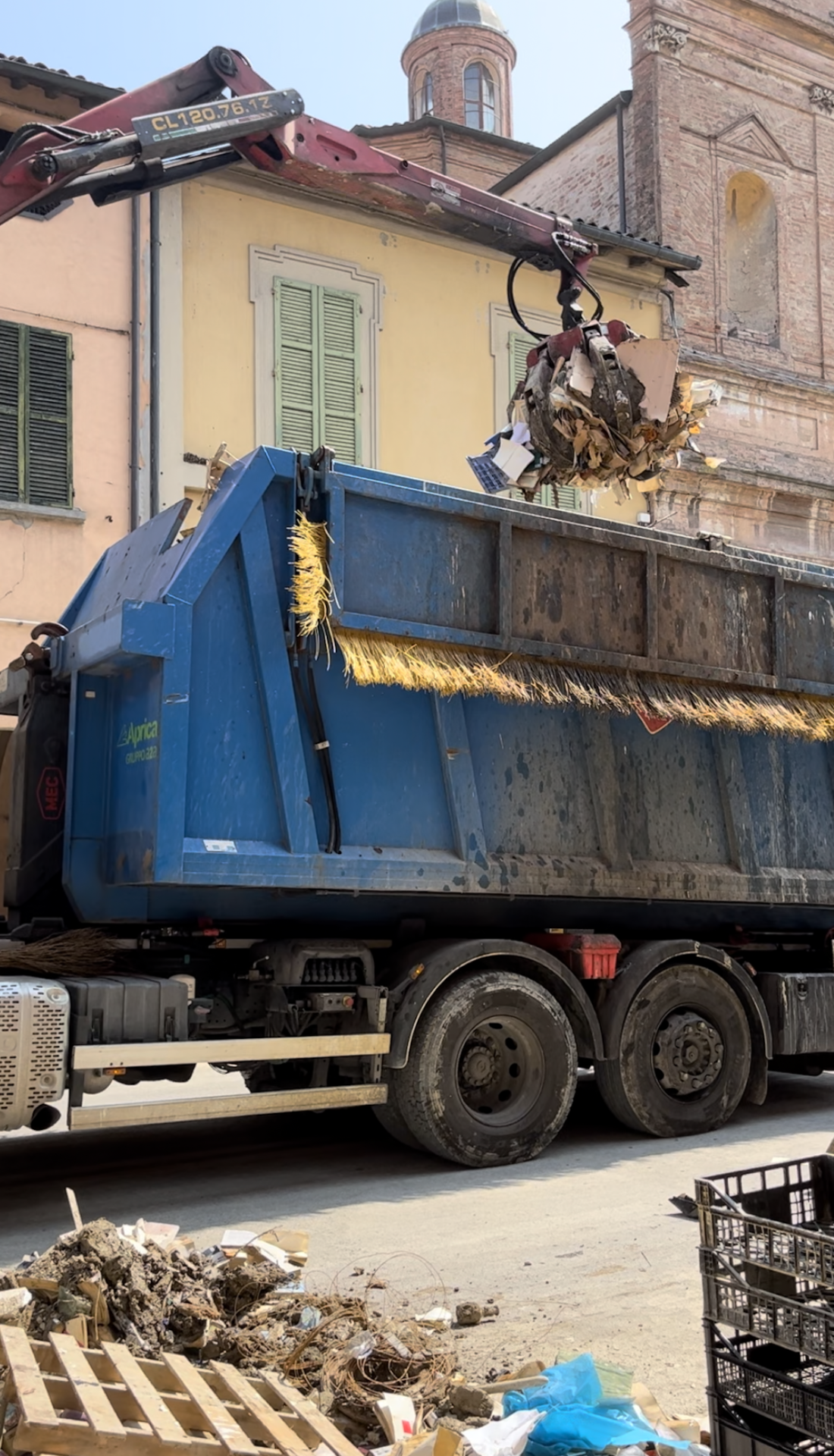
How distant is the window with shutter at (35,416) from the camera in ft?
40.6

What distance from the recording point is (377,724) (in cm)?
654

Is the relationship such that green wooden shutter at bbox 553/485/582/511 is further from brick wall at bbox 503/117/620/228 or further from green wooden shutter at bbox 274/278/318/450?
brick wall at bbox 503/117/620/228

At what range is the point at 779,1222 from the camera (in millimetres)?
3027

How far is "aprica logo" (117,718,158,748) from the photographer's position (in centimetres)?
596

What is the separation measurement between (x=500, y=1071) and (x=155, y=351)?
8.84 meters

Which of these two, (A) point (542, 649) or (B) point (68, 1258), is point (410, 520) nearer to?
(A) point (542, 649)

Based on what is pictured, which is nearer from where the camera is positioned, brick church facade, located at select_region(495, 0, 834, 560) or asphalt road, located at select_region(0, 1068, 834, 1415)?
asphalt road, located at select_region(0, 1068, 834, 1415)

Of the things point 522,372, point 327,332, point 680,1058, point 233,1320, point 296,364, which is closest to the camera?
point 233,1320

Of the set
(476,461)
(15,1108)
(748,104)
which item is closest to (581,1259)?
(15,1108)

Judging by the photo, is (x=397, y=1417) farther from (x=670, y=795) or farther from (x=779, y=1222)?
(x=670, y=795)

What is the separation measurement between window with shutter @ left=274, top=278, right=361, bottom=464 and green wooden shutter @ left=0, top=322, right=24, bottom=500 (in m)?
2.65

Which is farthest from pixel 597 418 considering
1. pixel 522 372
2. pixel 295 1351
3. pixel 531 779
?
pixel 522 372

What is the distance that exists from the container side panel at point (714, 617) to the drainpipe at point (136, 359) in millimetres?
6878

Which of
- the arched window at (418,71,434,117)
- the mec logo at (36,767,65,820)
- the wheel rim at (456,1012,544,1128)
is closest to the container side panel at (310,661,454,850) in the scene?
the wheel rim at (456,1012,544,1128)
